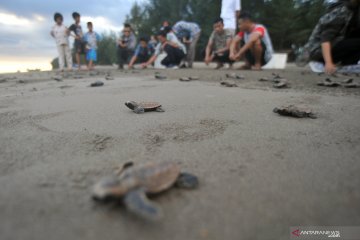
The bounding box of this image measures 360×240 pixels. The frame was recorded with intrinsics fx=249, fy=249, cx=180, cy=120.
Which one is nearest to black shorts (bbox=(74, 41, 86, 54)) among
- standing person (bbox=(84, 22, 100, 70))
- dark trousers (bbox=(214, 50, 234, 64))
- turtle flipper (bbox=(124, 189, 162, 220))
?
standing person (bbox=(84, 22, 100, 70))

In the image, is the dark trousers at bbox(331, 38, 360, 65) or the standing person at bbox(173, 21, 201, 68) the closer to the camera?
the dark trousers at bbox(331, 38, 360, 65)

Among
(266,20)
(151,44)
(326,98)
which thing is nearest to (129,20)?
(266,20)

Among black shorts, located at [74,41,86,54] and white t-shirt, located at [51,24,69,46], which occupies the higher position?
white t-shirt, located at [51,24,69,46]

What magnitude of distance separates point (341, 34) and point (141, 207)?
169 inches

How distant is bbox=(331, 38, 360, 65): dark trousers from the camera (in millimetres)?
3653

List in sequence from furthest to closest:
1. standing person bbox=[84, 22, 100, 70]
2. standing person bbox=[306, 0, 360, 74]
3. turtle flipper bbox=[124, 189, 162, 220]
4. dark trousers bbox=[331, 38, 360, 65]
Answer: standing person bbox=[84, 22, 100, 70] < dark trousers bbox=[331, 38, 360, 65] < standing person bbox=[306, 0, 360, 74] < turtle flipper bbox=[124, 189, 162, 220]

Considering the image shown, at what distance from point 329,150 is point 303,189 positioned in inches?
14.6

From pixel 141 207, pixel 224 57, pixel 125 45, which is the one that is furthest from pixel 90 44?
pixel 141 207

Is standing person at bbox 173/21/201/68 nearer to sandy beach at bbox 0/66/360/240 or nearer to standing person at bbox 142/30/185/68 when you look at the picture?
standing person at bbox 142/30/185/68

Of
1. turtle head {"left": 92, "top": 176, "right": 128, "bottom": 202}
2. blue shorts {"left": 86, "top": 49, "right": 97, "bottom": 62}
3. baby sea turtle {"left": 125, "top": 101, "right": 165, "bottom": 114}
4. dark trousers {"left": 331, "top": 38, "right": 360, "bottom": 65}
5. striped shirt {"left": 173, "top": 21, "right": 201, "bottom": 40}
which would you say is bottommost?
turtle head {"left": 92, "top": 176, "right": 128, "bottom": 202}

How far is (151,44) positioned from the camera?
32.4 ft

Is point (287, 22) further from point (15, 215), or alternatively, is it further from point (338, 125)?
point (15, 215)

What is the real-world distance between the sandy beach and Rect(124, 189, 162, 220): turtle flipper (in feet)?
0.14

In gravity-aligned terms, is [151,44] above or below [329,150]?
above
